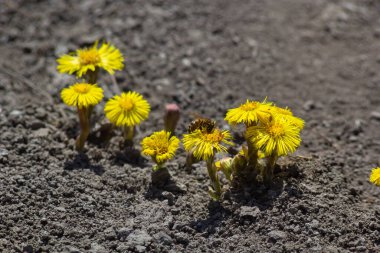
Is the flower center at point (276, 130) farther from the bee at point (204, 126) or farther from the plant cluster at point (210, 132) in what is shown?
the bee at point (204, 126)

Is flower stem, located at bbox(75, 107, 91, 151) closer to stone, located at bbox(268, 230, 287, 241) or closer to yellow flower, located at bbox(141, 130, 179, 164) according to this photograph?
yellow flower, located at bbox(141, 130, 179, 164)

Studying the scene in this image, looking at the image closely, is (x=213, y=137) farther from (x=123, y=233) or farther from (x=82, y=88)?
(x=82, y=88)

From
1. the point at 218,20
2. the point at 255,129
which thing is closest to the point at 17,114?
the point at 255,129

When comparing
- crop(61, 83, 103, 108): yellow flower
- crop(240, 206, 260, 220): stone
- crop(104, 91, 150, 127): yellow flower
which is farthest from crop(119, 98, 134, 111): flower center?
crop(240, 206, 260, 220): stone

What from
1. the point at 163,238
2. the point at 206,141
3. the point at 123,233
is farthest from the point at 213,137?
the point at 123,233

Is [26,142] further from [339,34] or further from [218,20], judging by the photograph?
[339,34]
